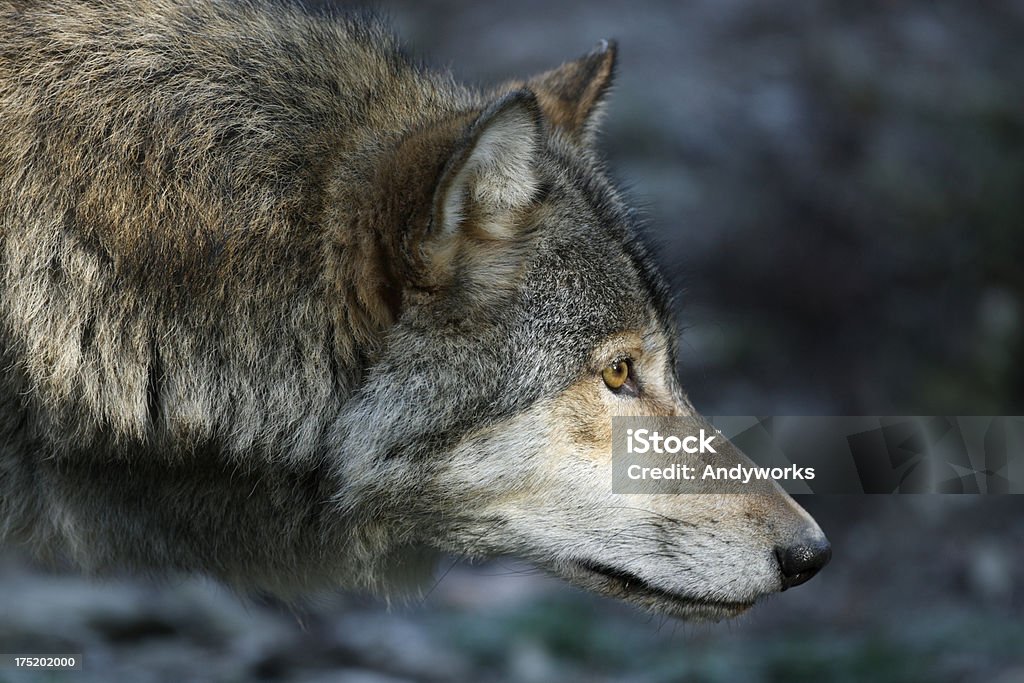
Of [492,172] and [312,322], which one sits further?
[312,322]

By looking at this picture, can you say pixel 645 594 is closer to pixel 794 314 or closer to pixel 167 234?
pixel 167 234

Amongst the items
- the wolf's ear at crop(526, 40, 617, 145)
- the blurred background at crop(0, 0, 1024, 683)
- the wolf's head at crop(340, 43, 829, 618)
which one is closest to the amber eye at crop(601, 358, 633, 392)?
the wolf's head at crop(340, 43, 829, 618)

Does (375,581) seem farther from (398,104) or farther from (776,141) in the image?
(776,141)

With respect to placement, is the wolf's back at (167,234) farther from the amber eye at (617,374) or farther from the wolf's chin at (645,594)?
the wolf's chin at (645,594)

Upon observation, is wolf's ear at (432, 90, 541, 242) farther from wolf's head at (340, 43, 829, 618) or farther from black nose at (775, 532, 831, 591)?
black nose at (775, 532, 831, 591)

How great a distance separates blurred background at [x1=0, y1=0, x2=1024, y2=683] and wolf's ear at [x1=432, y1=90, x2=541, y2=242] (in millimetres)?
3211

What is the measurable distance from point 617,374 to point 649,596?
809 mm

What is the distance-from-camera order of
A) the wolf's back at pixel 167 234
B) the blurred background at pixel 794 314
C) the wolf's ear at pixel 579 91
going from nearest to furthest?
the wolf's back at pixel 167 234 → the wolf's ear at pixel 579 91 → the blurred background at pixel 794 314

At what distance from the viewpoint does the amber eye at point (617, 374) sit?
3695 millimetres

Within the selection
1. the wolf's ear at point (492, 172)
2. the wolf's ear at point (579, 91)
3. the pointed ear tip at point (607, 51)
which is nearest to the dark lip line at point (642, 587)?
the wolf's ear at point (492, 172)

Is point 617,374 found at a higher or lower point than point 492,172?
lower

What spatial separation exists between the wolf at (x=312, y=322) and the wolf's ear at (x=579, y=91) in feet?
2.24

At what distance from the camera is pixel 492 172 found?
327 cm

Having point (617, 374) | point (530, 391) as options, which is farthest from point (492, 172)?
point (617, 374)
